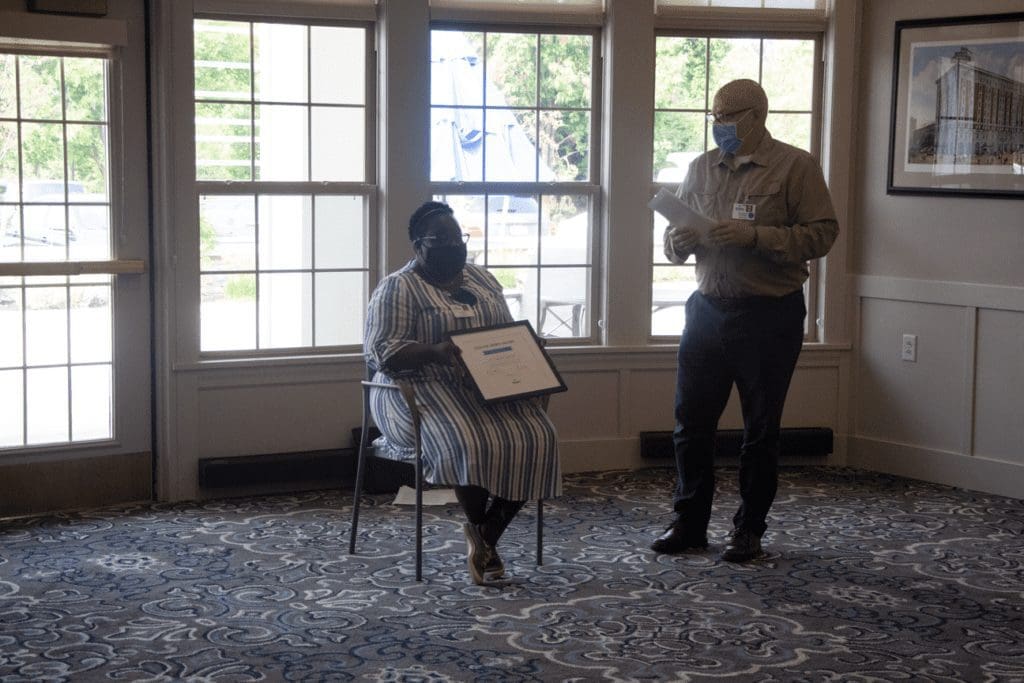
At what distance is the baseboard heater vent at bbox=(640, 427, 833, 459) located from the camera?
6574 millimetres

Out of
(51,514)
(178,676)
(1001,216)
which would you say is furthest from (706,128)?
(178,676)

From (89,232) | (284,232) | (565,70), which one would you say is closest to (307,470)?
(284,232)

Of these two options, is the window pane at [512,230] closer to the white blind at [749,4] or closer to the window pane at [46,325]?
the white blind at [749,4]

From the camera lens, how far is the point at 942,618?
433 centimetres

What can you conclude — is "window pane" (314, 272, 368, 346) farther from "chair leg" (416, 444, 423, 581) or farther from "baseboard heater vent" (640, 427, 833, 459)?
"chair leg" (416, 444, 423, 581)

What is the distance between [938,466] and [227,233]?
3611 mm

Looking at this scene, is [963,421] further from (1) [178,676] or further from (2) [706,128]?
(1) [178,676]

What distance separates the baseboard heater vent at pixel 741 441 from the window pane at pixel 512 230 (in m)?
1.09

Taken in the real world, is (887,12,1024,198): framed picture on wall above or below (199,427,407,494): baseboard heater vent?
above

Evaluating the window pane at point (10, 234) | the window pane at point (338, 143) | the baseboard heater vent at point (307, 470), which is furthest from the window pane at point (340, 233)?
the window pane at point (10, 234)

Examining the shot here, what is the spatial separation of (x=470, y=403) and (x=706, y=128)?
2.57 metres

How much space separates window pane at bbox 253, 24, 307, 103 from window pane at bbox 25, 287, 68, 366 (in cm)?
127

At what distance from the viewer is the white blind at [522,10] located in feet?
20.2

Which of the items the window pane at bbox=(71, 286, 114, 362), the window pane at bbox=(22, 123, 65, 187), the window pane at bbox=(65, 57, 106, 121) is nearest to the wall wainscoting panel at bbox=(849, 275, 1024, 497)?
the window pane at bbox=(71, 286, 114, 362)
